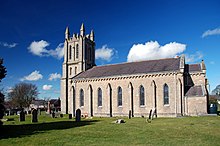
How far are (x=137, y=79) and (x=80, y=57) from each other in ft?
58.7

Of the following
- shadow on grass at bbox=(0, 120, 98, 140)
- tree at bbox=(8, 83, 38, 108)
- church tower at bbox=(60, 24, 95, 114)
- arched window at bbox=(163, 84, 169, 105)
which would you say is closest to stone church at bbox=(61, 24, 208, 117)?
arched window at bbox=(163, 84, 169, 105)

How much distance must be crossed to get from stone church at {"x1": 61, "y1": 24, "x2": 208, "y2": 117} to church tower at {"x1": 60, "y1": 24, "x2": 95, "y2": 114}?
2033mm

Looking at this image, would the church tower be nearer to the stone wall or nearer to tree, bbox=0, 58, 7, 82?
the stone wall

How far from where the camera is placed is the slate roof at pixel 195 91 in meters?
33.8

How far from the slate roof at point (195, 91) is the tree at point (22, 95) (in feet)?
183

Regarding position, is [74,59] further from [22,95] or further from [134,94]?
[22,95]

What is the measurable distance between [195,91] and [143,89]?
8.73 metres

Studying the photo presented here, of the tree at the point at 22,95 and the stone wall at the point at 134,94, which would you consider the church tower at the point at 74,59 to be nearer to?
the stone wall at the point at 134,94

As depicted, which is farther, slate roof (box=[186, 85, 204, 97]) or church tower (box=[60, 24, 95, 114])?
church tower (box=[60, 24, 95, 114])

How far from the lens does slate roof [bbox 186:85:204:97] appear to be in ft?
111

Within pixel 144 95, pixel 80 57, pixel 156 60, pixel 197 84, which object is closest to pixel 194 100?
pixel 197 84

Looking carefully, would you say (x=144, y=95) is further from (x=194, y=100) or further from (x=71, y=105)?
(x=71, y=105)

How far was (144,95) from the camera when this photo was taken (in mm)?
37812

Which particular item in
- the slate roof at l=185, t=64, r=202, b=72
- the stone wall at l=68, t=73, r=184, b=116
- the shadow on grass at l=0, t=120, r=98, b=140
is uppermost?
the slate roof at l=185, t=64, r=202, b=72
